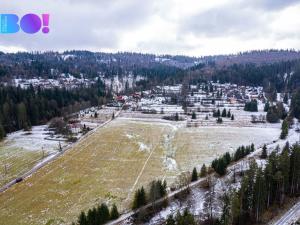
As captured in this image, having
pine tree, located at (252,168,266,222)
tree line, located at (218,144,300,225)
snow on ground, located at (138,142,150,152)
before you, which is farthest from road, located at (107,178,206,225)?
snow on ground, located at (138,142,150,152)

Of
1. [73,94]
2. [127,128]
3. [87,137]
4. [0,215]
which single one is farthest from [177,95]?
[0,215]

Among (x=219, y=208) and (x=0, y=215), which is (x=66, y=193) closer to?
(x=0, y=215)

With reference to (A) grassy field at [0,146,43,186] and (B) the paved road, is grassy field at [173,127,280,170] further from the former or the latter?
(A) grassy field at [0,146,43,186]

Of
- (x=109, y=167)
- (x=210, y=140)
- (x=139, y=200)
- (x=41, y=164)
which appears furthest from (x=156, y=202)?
(x=210, y=140)

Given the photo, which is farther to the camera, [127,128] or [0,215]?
[127,128]

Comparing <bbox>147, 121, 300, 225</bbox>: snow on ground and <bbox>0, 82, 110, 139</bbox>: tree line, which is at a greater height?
<bbox>0, 82, 110, 139</bbox>: tree line

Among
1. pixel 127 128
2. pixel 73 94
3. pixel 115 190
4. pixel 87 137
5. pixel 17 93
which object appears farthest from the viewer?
pixel 73 94
